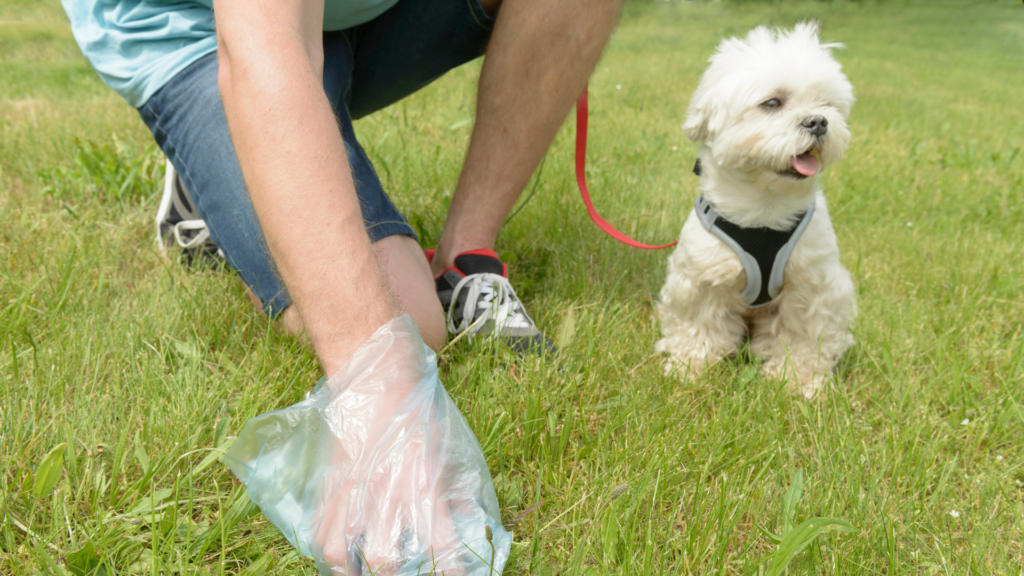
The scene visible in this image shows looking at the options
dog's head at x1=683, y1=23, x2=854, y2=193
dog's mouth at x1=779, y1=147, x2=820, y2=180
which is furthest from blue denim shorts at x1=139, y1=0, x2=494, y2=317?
dog's mouth at x1=779, y1=147, x2=820, y2=180

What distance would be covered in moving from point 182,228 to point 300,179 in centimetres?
133

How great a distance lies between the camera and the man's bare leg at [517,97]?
213 centimetres

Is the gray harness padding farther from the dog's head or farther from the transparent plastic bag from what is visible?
the transparent plastic bag

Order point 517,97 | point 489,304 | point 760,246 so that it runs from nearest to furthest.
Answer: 1. point 760,246
2. point 489,304
3. point 517,97

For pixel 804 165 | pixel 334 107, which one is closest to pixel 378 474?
pixel 334 107

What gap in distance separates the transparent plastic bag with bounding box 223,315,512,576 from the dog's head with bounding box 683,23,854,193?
115cm

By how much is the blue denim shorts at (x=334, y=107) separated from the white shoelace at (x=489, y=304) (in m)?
0.25

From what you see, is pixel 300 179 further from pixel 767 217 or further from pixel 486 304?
pixel 767 217

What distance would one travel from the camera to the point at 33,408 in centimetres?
136

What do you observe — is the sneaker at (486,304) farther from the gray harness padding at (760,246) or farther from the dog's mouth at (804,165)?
the dog's mouth at (804,165)

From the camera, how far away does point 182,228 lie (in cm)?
228

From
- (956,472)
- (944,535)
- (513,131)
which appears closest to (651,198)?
(513,131)

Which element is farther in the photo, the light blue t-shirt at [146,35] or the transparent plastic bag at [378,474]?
the light blue t-shirt at [146,35]

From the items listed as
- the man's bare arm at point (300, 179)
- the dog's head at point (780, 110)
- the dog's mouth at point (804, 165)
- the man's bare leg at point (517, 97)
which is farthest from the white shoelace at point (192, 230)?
the dog's mouth at point (804, 165)
